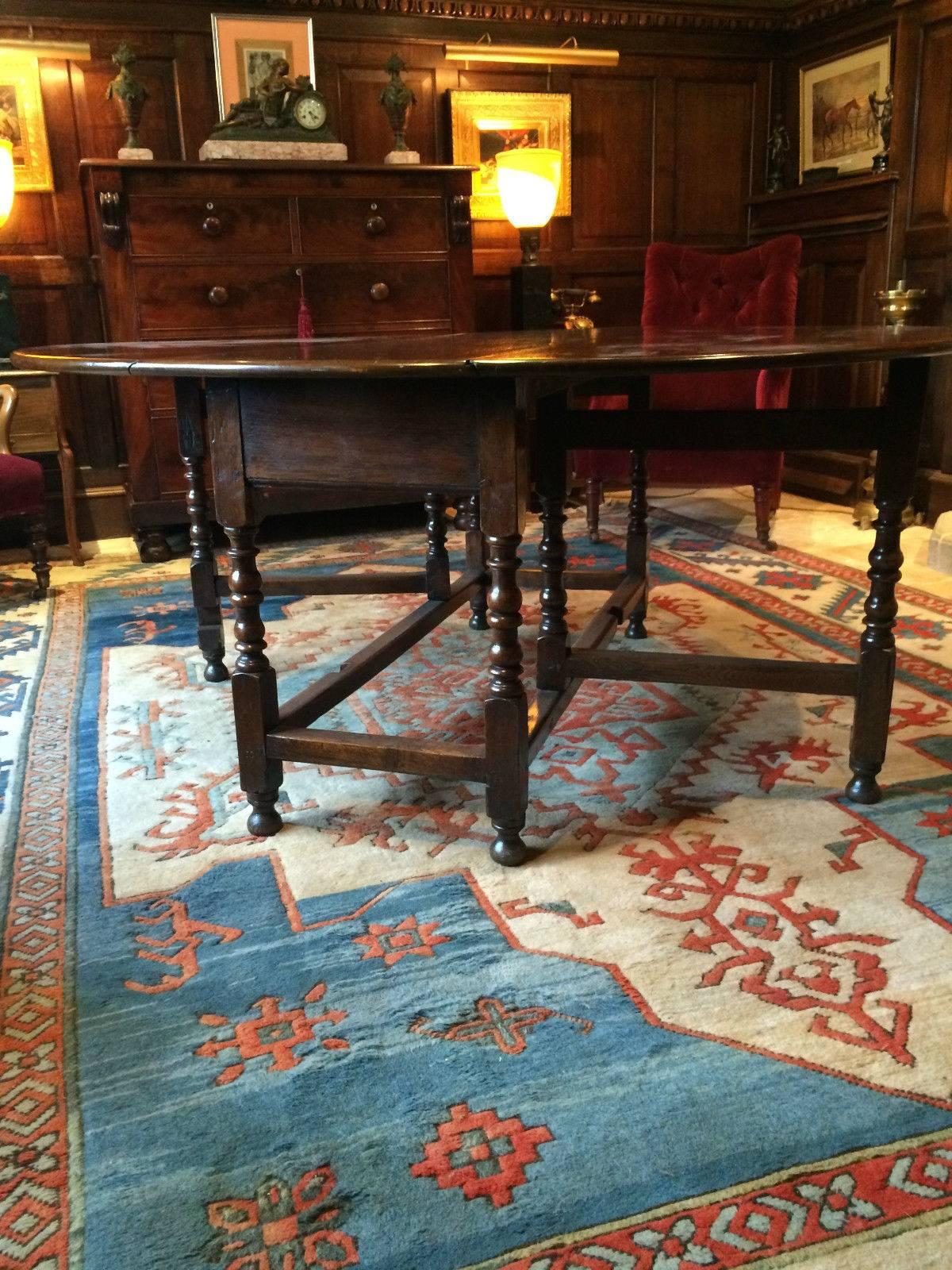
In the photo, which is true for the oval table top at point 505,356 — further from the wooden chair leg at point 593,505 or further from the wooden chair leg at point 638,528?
the wooden chair leg at point 593,505

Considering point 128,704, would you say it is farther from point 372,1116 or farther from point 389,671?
point 372,1116

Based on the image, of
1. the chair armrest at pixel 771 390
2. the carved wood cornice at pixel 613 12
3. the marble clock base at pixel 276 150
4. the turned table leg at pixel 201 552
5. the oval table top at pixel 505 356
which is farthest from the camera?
the carved wood cornice at pixel 613 12

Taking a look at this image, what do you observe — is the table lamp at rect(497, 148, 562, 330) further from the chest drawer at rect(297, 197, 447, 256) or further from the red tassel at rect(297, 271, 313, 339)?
the red tassel at rect(297, 271, 313, 339)

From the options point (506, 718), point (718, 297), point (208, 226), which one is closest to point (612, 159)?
point (718, 297)

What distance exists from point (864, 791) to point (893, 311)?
321 centimetres

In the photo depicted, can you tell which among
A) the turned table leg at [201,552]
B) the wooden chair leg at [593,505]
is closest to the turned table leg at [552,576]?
the turned table leg at [201,552]

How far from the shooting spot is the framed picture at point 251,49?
4727mm

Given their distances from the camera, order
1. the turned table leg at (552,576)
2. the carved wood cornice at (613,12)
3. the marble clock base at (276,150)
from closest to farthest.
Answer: the turned table leg at (552,576)
the marble clock base at (276,150)
the carved wood cornice at (613,12)

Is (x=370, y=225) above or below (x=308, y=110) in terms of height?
below

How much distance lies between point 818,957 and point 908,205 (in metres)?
4.34

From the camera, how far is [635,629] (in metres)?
3.19

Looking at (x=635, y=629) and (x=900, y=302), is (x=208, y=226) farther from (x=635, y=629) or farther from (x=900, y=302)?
(x=900, y=302)

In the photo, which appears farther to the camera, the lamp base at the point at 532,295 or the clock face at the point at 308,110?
the lamp base at the point at 532,295

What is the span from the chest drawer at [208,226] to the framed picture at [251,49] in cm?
69
